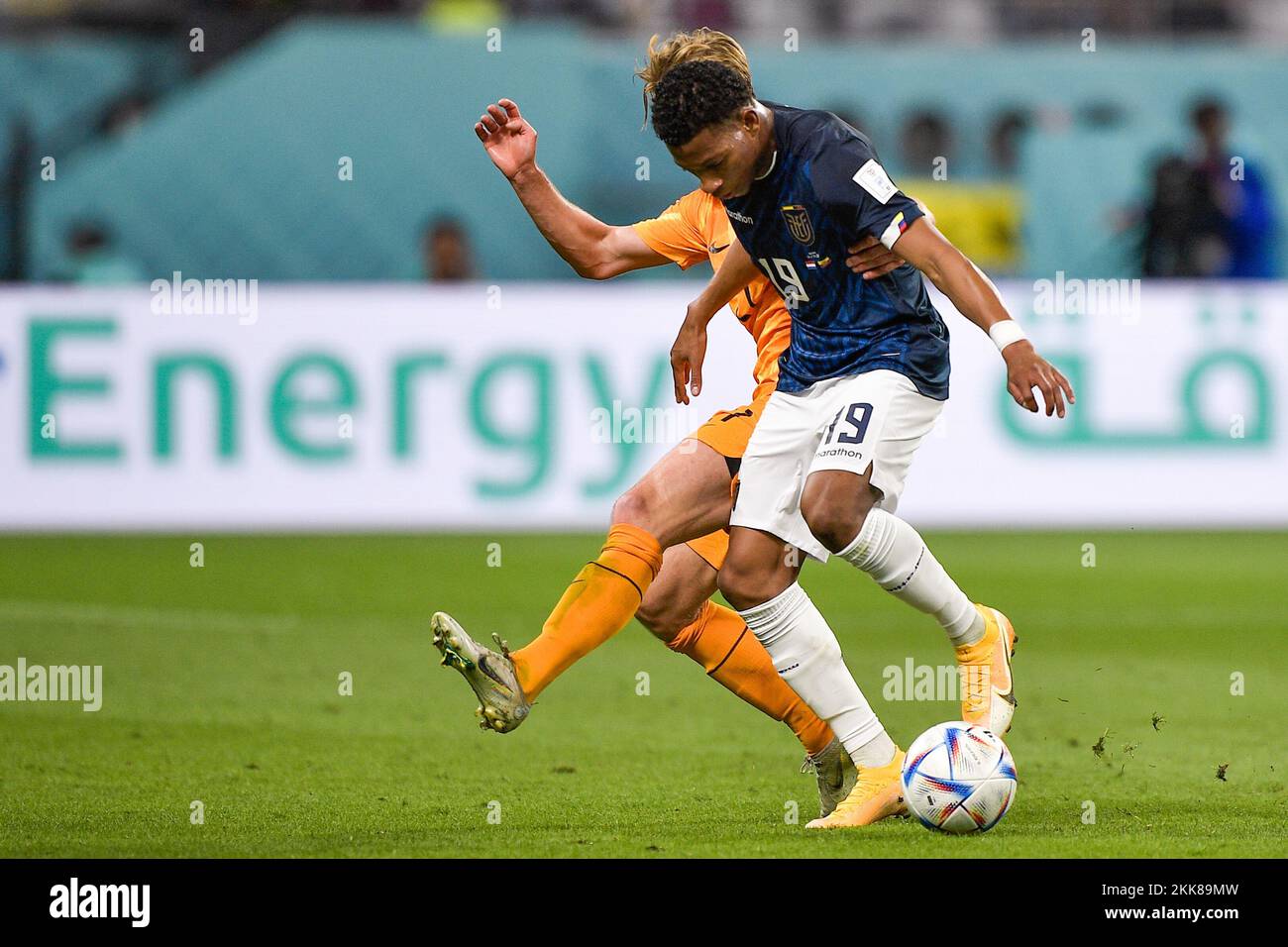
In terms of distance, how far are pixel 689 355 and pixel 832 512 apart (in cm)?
94

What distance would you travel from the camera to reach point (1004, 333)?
4.92 meters

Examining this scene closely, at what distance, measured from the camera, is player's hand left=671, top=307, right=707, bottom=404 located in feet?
19.6

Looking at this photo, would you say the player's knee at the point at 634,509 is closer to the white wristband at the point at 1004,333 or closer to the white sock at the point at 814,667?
the white sock at the point at 814,667

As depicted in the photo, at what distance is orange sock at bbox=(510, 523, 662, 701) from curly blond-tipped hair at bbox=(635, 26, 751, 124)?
115 centimetres

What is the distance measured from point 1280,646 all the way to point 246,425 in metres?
6.29

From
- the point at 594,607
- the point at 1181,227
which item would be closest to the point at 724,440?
the point at 594,607

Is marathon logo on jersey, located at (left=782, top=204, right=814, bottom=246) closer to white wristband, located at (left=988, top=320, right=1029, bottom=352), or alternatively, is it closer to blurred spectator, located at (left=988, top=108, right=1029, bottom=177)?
white wristband, located at (left=988, top=320, right=1029, bottom=352)

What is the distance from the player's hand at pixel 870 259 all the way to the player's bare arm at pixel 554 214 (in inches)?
34.7

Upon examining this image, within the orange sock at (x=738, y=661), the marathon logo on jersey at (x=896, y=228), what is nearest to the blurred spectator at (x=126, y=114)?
the orange sock at (x=738, y=661)

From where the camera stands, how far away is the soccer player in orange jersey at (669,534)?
5.21 meters

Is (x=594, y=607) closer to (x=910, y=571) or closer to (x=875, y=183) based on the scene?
(x=910, y=571)

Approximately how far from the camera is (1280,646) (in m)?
9.12

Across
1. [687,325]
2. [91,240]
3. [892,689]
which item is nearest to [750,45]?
[91,240]

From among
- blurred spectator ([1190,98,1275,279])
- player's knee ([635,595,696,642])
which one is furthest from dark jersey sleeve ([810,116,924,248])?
blurred spectator ([1190,98,1275,279])
